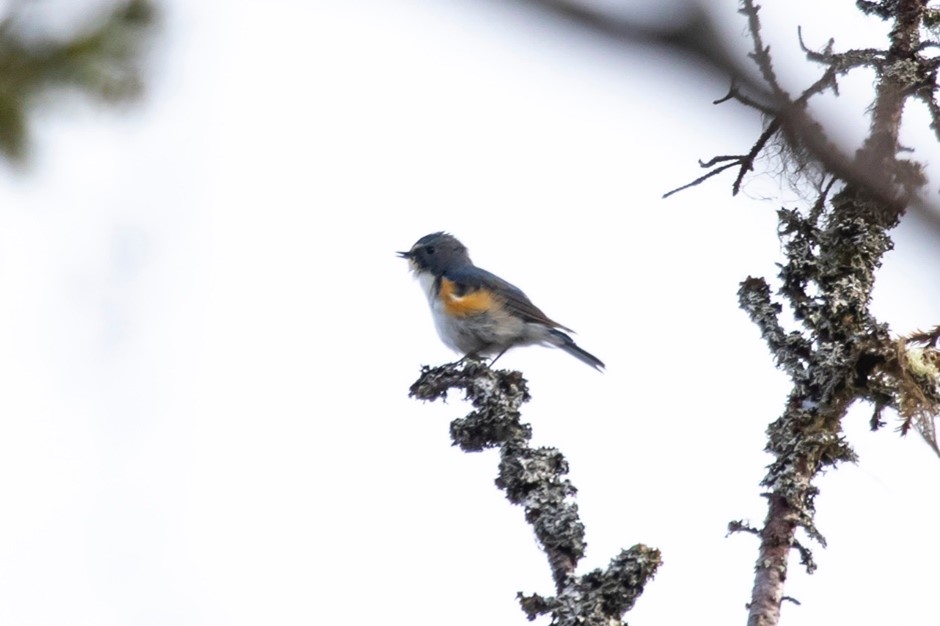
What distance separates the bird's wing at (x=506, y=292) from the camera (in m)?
7.67

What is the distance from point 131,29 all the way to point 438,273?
5.39 metres

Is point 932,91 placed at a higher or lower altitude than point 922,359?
higher

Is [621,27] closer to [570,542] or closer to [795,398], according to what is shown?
[570,542]

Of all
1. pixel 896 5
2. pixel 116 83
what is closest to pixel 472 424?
pixel 116 83

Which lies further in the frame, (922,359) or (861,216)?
(861,216)

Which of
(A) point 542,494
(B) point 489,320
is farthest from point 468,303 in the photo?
(A) point 542,494

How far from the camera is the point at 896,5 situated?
14.0ft

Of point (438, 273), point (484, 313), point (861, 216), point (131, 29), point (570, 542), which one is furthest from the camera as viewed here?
point (438, 273)

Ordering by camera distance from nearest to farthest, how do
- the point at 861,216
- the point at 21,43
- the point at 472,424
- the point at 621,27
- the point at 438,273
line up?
the point at 621,27, the point at 21,43, the point at 861,216, the point at 472,424, the point at 438,273

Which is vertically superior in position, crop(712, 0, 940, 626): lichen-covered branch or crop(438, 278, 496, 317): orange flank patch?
crop(438, 278, 496, 317): orange flank patch

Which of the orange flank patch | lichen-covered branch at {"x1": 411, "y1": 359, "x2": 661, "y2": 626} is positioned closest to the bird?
the orange flank patch

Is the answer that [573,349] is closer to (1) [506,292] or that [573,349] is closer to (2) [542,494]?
(1) [506,292]

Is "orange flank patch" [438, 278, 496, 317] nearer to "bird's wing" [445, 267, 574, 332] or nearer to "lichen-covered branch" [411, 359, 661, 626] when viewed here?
"bird's wing" [445, 267, 574, 332]

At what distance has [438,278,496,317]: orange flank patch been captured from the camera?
755 cm
